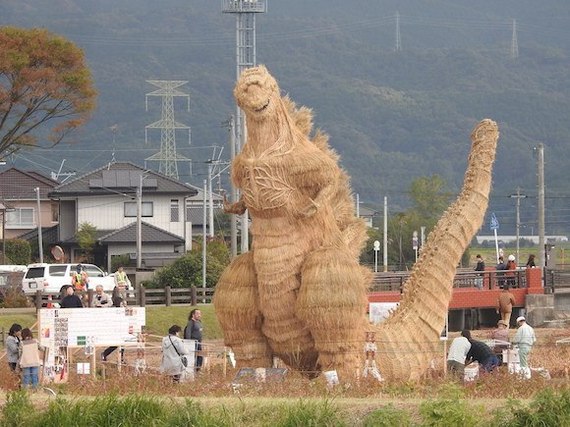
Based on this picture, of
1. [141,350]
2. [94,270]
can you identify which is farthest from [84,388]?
[94,270]

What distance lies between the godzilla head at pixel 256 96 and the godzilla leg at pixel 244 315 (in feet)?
6.39

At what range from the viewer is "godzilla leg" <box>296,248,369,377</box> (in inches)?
856

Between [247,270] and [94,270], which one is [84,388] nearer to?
[247,270]

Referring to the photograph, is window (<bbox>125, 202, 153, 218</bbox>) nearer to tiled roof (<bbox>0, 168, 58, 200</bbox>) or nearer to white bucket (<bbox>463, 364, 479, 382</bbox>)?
tiled roof (<bbox>0, 168, 58, 200</bbox>)

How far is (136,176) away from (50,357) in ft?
185

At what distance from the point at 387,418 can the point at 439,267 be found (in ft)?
21.3

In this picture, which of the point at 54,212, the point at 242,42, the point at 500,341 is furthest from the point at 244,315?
the point at 54,212

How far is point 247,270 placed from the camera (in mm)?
22516

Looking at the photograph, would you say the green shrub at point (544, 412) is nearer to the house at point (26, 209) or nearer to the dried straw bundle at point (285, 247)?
the dried straw bundle at point (285, 247)

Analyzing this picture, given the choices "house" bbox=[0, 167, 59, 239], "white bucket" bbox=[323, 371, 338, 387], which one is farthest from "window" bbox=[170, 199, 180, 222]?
"white bucket" bbox=[323, 371, 338, 387]

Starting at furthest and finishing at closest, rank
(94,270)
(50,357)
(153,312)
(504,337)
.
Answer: (94,270) → (153,312) → (504,337) → (50,357)

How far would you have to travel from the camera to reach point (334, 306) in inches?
860

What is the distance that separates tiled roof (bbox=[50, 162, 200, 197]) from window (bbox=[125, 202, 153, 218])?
2.32ft

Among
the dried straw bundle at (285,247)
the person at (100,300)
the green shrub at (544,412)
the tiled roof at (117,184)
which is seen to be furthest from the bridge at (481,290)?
the tiled roof at (117,184)
